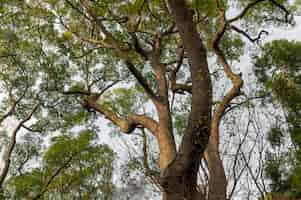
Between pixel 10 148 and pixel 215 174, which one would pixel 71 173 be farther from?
pixel 215 174

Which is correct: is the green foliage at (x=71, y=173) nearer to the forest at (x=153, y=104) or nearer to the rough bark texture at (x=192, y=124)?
the forest at (x=153, y=104)

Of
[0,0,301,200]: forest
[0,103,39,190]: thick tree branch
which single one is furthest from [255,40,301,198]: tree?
[0,103,39,190]: thick tree branch

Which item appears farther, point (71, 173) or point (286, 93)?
point (71, 173)

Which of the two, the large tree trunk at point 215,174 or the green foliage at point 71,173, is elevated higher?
the green foliage at point 71,173

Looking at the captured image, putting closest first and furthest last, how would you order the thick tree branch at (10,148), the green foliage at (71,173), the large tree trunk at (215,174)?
the large tree trunk at (215,174)
the thick tree branch at (10,148)
the green foliage at (71,173)

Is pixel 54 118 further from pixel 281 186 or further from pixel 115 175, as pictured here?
pixel 281 186

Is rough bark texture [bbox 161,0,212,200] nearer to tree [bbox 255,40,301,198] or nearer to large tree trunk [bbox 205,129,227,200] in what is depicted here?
large tree trunk [bbox 205,129,227,200]

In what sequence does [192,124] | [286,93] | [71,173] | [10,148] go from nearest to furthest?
[192,124]
[10,148]
[286,93]
[71,173]

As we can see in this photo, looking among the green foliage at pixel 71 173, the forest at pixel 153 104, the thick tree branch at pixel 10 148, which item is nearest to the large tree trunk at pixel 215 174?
the forest at pixel 153 104

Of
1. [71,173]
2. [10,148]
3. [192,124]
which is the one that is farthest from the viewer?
[71,173]

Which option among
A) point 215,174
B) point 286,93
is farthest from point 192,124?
point 286,93

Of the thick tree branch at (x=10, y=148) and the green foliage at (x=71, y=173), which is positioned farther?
the green foliage at (x=71, y=173)

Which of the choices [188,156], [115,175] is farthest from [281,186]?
[188,156]

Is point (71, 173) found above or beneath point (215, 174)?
above
